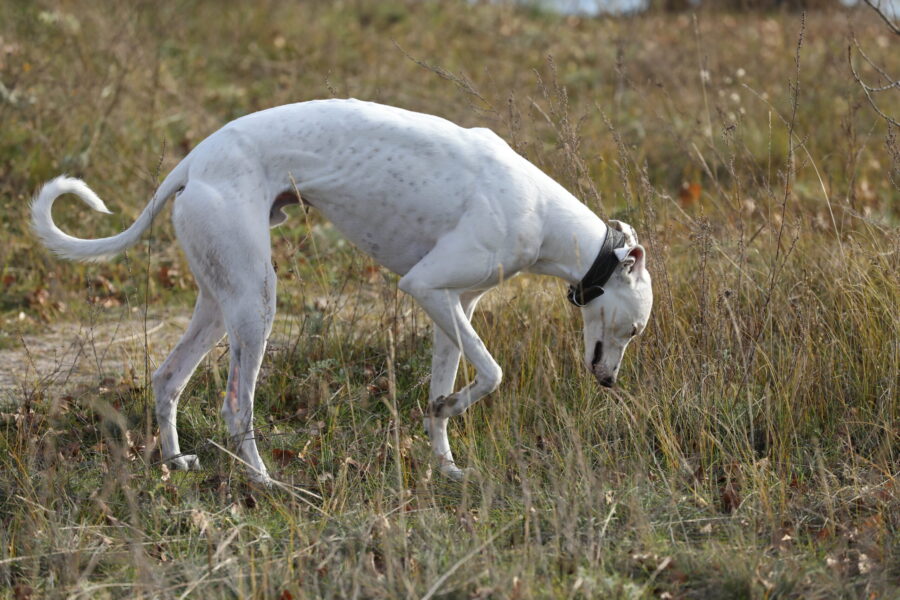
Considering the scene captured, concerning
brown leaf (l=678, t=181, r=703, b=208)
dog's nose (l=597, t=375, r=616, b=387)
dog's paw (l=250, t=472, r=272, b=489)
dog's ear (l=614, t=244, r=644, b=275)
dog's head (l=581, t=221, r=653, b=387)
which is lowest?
brown leaf (l=678, t=181, r=703, b=208)

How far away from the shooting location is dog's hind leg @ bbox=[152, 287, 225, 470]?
14.1 feet

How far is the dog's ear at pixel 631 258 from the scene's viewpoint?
398 centimetres

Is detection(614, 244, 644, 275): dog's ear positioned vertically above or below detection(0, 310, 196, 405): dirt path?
Result: above

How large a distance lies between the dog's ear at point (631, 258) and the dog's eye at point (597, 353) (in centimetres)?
32

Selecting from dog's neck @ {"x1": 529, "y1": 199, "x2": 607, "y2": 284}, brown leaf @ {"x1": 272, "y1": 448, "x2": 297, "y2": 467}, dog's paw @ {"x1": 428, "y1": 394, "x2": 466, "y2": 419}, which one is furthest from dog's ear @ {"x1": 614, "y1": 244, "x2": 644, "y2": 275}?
brown leaf @ {"x1": 272, "y1": 448, "x2": 297, "y2": 467}

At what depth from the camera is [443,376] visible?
14.5 feet

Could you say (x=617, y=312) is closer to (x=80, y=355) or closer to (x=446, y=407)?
(x=446, y=407)

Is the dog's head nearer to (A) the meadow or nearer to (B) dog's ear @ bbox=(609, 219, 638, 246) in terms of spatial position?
(B) dog's ear @ bbox=(609, 219, 638, 246)

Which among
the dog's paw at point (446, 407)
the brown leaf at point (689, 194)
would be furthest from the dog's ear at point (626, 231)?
the brown leaf at point (689, 194)

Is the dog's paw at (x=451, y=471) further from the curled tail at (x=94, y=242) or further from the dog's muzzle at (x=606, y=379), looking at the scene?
the curled tail at (x=94, y=242)

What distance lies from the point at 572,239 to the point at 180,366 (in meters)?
1.63

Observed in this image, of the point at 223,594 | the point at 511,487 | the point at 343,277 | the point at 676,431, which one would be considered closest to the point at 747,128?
the point at 343,277

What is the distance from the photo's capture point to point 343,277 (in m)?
5.90

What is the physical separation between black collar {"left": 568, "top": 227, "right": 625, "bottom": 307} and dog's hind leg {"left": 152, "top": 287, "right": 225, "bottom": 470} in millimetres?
1447
